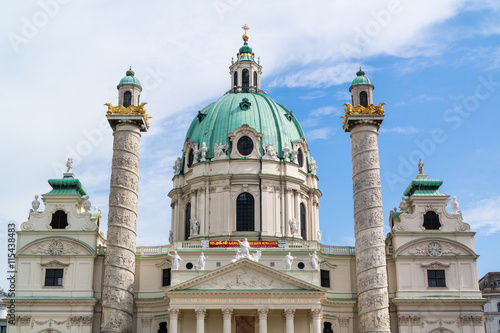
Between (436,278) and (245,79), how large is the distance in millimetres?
25877

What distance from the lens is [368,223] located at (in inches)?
1901

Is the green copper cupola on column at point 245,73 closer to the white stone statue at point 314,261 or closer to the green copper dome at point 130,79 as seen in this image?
the green copper dome at point 130,79

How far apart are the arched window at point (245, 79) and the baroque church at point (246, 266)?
42.2 ft

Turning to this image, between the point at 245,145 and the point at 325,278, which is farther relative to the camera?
the point at 245,145

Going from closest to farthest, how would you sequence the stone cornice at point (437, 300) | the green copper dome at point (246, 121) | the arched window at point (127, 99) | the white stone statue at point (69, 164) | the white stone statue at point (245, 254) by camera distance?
the white stone statue at point (245, 254) < the stone cornice at point (437, 300) < the arched window at point (127, 99) < the white stone statue at point (69, 164) < the green copper dome at point (246, 121)

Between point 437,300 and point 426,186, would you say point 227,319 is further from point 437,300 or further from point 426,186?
point 426,186

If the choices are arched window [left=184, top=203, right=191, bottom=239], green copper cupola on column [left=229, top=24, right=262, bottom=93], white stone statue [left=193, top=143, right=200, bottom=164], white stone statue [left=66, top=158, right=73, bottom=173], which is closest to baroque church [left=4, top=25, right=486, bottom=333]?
white stone statue [left=66, top=158, right=73, bottom=173]

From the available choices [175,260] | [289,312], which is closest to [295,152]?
[175,260]

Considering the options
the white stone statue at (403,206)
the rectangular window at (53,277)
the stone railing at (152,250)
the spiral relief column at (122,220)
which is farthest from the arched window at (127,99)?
the white stone statue at (403,206)

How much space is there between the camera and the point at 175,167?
61031mm

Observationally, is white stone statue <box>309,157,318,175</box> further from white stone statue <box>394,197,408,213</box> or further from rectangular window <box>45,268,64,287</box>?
rectangular window <box>45,268,64,287</box>

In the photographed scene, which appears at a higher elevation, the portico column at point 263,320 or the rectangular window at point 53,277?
the rectangular window at point 53,277

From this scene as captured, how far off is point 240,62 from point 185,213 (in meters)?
15.6

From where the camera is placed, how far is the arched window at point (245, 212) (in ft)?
183
